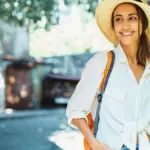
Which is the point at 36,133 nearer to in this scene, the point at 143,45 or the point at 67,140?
the point at 67,140

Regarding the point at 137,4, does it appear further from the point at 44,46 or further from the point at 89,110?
the point at 44,46

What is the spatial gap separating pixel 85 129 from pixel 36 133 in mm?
7532

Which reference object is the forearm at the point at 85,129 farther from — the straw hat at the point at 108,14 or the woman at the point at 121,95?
the straw hat at the point at 108,14

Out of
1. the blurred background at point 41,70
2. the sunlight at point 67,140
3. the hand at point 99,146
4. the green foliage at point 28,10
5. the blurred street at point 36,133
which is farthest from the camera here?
the blurred background at point 41,70

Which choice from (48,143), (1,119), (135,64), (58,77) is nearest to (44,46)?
(58,77)

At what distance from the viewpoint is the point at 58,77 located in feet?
57.3

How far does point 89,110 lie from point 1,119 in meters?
10.5

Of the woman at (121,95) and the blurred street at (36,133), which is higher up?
the woman at (121,95)

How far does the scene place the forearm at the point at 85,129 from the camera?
2037 millimetres

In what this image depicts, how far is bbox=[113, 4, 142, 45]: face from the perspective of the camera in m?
2.15

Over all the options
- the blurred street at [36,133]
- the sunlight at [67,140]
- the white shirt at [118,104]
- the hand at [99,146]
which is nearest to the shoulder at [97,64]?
the white shirt at [118,104]

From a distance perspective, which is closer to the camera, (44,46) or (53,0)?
(53,0)

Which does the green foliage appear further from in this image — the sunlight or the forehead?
the forehead

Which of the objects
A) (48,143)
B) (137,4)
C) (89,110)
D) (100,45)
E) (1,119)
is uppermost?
(137,4)
